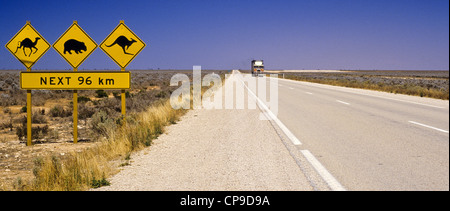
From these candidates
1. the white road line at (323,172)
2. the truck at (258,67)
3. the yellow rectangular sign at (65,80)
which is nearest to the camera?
the white road line at (323,172)

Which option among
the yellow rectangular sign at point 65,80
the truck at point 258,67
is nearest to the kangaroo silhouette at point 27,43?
the yellow rectangular sign at point 65,80

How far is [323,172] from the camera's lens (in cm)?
572

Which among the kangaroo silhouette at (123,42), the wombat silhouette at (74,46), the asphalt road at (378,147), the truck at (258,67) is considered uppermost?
the truck at (258,67)

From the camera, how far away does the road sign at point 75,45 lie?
8.91 meters

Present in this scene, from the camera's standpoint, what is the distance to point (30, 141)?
9250 mm

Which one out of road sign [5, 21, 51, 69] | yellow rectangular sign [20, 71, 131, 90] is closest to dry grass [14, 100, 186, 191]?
yellow rectangular sign [20, 71, 131, 90]

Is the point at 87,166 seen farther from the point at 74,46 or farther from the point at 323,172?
the point at 74,46

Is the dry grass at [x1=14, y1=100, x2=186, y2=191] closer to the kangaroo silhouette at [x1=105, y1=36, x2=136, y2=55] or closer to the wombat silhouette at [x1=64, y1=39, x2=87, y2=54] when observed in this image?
the kangaroo silhouette at [x1=105, y1=36, x2=136, y2=55]

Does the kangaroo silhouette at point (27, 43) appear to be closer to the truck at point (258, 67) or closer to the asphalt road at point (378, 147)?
the asphalt road at point (378, 147)

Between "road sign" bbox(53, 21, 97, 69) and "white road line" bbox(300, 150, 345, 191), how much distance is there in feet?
18.0

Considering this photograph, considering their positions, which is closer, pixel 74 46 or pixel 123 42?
pixel 74 46

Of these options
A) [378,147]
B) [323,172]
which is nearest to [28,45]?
[323,172]

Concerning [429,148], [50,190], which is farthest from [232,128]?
[50,190]

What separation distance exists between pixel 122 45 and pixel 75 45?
1070mm
